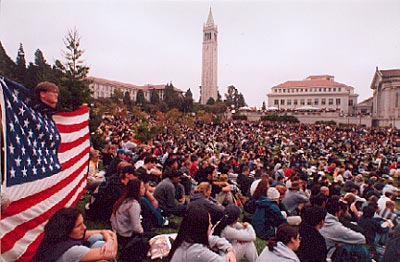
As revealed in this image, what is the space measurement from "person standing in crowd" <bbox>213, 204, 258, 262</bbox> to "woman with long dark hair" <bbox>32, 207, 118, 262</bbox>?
1656 millimetres

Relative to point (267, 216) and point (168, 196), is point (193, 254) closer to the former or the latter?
point (267, 216)

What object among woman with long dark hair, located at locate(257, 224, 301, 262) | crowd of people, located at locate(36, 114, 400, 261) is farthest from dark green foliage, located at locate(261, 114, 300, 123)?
woman with long dark hair, located at locate(257, 224, 301, 262)

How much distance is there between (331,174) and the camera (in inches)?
513

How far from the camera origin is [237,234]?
387 cm

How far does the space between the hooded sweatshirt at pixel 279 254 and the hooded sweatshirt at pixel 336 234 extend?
1.59 meters

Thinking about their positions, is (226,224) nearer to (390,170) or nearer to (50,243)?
(50,243)

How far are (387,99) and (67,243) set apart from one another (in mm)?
60547

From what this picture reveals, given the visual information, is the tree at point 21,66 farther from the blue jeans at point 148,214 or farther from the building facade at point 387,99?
the building facade at point 387,99

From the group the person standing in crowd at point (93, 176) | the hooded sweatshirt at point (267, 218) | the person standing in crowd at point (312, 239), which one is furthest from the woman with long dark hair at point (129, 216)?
the hooded sweatshirt at point (267, 218)

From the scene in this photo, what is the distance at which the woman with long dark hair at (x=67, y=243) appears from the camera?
2385 mm

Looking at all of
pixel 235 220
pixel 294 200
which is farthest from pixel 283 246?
pixel 294 200

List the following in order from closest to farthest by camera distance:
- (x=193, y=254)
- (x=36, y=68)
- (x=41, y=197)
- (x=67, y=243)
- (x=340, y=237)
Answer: (x=67, y=243) → (x=193, y=254) → (x=41, y=197) → (x=340, y=237) → (x=36, y=68)

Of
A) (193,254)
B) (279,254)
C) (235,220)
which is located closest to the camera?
(193,254)

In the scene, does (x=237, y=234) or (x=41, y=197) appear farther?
(x=237, y=234)
